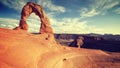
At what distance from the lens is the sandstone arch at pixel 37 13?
48188mm

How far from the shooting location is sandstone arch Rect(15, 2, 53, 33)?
48.2 meters

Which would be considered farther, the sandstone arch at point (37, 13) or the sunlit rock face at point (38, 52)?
the sandstone arch at point (37, 13)

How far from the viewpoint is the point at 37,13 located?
5088cm

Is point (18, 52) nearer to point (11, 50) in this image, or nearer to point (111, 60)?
point (11, 50)

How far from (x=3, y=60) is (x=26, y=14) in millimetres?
35040

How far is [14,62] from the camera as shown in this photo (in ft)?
54.2

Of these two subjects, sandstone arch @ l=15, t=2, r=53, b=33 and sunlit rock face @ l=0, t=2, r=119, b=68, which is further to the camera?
sandstone arch @ l=15, t=2, r=53, b=33

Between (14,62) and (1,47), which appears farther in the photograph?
(1,47)

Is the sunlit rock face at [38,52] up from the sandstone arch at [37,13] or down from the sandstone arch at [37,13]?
down

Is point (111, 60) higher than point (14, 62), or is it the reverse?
point (14, 62)

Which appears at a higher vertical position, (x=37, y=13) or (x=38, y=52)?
(x=37, y=13)

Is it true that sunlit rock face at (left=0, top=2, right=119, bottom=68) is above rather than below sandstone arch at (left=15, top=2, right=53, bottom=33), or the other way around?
below

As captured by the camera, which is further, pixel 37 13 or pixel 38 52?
pixel 37 13

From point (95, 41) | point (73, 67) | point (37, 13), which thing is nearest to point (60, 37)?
point (95, 41)
